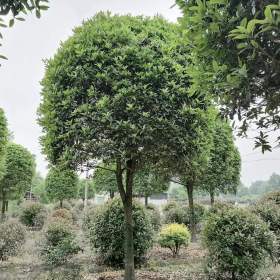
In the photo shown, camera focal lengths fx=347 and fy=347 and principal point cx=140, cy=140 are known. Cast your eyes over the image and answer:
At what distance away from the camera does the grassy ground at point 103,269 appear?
24.8 feet

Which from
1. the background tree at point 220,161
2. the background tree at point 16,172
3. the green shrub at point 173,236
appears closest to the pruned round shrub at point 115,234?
the green shrub at point 173,236

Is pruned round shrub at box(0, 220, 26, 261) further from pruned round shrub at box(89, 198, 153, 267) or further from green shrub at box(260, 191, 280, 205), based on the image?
green shrub at box(260, 191, 280, 205)

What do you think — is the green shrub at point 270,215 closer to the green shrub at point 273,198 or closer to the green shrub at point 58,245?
the green shrub at point 273,198

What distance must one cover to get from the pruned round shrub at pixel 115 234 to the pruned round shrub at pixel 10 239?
3.28m

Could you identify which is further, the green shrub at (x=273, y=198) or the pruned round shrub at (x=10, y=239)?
the green shrub at (x=273, y=198)

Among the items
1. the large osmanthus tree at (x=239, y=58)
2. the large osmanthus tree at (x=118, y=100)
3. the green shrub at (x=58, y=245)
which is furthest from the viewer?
the green shrub at (x=58, y=245)

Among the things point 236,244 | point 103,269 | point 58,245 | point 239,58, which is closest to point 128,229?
point 236,244

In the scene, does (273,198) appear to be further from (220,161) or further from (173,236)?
(220,161)

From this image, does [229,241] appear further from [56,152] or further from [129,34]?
[129,34]

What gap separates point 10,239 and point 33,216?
9.49 m

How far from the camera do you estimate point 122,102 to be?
564 cm

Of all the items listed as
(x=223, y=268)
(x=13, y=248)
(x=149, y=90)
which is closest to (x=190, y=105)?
(x=149, y=90)

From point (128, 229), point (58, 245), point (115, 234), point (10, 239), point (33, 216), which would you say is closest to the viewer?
point (128, 229)

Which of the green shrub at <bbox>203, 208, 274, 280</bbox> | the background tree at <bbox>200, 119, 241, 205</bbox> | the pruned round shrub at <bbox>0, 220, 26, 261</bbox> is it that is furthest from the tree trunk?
the background tree at <bbox>200, 119, 241, 205</bbox>
